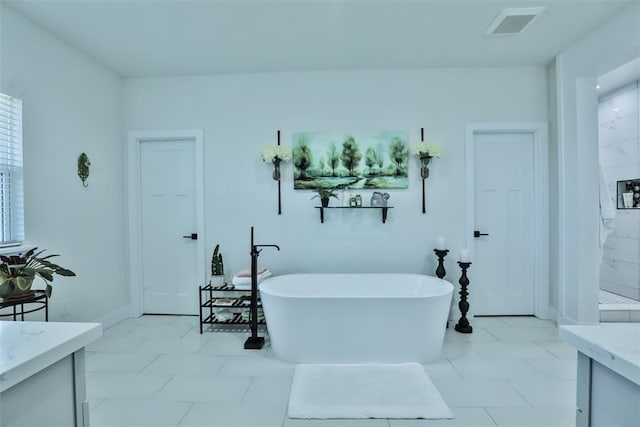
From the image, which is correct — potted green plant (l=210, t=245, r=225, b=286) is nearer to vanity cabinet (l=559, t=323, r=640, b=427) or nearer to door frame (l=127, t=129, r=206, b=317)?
door frame (l=127, t=129, r=206, b=317)

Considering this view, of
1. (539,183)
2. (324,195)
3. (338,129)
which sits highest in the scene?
(338,129)

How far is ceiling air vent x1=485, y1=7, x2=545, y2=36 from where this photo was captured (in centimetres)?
245

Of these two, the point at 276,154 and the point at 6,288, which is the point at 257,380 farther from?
the point at 276,154

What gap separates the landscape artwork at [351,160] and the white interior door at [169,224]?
127 centimetres

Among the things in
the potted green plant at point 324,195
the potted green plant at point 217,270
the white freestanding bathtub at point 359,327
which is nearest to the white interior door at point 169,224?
the potted green plant at point 217,270

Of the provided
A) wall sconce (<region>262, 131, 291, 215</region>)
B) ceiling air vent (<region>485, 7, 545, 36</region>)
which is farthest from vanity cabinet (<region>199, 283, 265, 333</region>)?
ceiling air vent (<region>485, 7, 545, 36</region>)

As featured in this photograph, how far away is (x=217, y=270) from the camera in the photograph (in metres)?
3.34

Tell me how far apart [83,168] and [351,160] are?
8.35ft

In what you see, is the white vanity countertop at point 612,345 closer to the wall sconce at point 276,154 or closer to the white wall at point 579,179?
the white wall at point 579,179

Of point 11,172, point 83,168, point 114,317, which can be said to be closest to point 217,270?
point 114,317

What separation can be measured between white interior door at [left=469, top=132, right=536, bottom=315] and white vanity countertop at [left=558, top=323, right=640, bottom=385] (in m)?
2.64

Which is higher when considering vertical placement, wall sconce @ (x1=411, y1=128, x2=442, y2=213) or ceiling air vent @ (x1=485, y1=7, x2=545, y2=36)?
ceiling air vent @ (x1=485, y1=7, x2=545, y2=36)

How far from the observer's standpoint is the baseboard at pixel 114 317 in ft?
10.7

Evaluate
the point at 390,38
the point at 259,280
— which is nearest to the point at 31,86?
the point at 259,280
